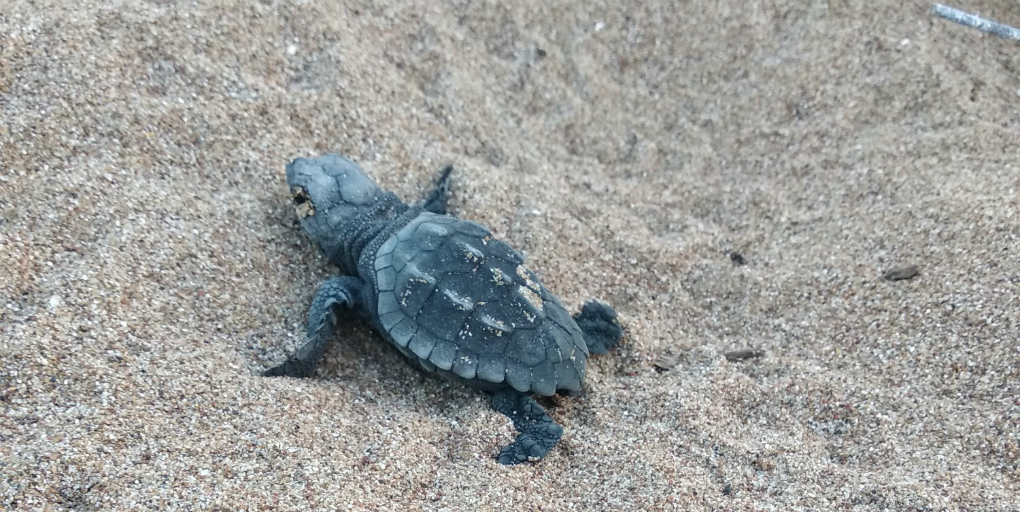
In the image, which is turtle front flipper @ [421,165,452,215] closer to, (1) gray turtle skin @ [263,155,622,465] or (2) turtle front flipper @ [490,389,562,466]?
(1) gray turtle skin @ [263,155,622,465]

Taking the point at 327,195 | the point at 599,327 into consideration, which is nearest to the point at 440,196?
the point at 327,195

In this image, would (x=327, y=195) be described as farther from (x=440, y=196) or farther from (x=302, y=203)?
(x=440, y=196)

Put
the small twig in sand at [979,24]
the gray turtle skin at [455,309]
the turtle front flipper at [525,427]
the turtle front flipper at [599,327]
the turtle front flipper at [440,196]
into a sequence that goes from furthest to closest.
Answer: the small twig in sand at [979,24] → the turtle front flipper at [440,196] → the turtle front flipper at [599,327] → the gray turtle skin at [455,309] → the turtle front flipper at [525,427]

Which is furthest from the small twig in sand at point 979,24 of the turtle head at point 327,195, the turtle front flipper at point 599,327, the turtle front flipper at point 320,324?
the turtle front flipper at point 320,324

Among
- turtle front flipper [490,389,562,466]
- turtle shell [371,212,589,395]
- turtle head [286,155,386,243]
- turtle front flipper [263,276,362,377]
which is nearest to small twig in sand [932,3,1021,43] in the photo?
turtle shell [371,212,589,395]

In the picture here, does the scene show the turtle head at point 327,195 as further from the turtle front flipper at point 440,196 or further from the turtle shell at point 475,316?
the turtle shell at point 475,316

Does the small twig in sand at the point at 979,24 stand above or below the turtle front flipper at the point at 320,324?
above

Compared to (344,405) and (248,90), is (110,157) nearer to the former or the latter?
(248,90)
